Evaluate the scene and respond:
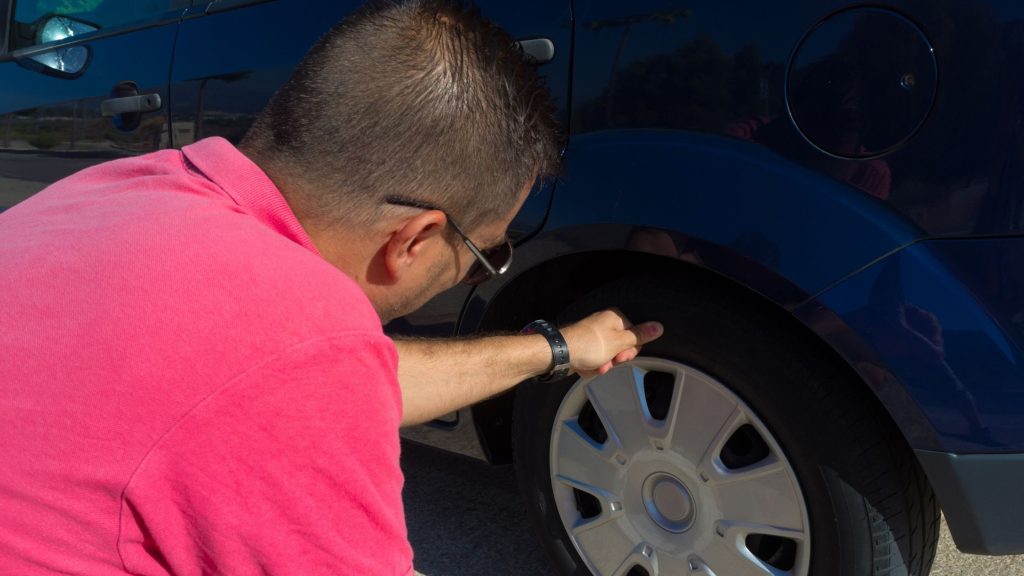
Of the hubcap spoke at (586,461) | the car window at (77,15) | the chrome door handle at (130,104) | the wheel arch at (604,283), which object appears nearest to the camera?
the wheel arch at (604,283)

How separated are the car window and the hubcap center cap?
187 cm

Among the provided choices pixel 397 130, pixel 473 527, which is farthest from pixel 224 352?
pixel 473 527

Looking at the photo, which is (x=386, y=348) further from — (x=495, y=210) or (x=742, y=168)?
(x=742, y=168)

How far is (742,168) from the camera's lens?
1779 millimetres

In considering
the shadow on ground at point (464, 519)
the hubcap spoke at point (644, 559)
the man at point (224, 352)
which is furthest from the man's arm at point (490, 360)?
the shadow on ground at point (464, 519)

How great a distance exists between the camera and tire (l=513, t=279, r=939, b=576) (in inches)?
71.4

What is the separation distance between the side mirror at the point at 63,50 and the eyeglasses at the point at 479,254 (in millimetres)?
2164

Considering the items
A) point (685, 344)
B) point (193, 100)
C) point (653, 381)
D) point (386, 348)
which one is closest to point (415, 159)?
point (386, 348)

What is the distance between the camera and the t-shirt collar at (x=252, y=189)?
116 cm

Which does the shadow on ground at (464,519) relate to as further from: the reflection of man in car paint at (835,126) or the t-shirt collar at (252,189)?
the t-shirt collar at (252,189)

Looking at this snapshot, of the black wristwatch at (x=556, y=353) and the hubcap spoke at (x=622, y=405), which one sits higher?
the black wristwatch at (x=556, y=353)

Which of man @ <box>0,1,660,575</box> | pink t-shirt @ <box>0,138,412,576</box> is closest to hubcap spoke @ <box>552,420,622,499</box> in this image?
man @ <box>0,1,660,575</box>

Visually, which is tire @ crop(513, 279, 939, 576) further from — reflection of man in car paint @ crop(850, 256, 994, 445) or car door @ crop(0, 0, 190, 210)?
car door @ crop(0, 0, 190, 210)

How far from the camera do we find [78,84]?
10.3ft
